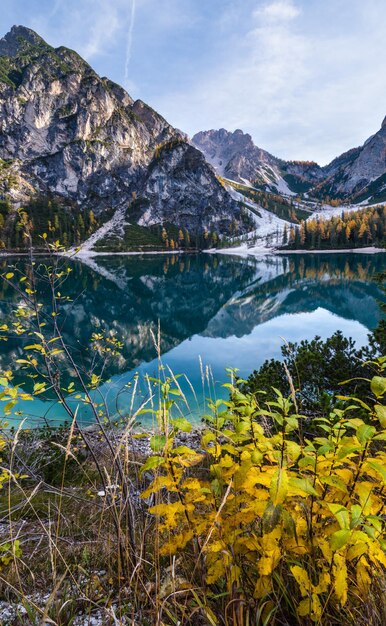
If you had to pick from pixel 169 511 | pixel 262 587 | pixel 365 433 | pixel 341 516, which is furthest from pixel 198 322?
pixel 341 516

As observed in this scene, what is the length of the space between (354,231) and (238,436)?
539ft

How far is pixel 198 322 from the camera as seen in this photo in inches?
1556

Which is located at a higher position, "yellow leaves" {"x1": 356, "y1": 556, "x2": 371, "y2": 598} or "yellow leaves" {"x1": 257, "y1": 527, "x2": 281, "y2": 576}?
"yellow leaves" {"x1": 257, "y1": 527, "x2": 281, "y2": 576}

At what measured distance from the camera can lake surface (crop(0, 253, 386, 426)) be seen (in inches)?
727

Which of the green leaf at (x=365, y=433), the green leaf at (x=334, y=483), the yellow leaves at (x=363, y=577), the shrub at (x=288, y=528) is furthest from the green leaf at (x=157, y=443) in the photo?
the yellow leaves at (x=363, y=577)

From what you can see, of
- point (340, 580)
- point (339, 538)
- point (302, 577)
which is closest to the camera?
point (339, 538)

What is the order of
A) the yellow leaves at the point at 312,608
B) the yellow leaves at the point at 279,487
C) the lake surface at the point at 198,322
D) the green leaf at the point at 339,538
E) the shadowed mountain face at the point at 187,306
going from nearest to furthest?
the green leaf at the point at 339,538
the yellow leaves at the point at 279,487
the yellow leaves at the point at 312,608
the lake surface at the point at 198,322
the shadowed mountain face at the point at 187,306

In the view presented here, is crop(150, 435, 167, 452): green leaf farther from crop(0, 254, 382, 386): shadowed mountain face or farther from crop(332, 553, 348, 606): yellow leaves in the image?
crop(0, 254, 382, 386): shadowed mountain face

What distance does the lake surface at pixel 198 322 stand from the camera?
60.5ft

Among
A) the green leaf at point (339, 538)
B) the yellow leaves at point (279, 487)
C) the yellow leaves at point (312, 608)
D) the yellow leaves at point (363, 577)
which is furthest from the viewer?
the yellow leaves at point (363, 577)

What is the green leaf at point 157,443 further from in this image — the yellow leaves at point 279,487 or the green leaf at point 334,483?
the green leaf at point 334,483

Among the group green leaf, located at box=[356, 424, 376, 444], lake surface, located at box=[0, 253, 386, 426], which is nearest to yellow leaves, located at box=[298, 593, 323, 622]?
green leaf, located at box=[356, 424, 376, 444]

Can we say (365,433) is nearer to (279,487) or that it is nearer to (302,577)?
(279,487)

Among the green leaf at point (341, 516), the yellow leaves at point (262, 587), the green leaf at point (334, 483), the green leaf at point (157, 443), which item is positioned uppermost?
the green leaf at point (157, 443)
